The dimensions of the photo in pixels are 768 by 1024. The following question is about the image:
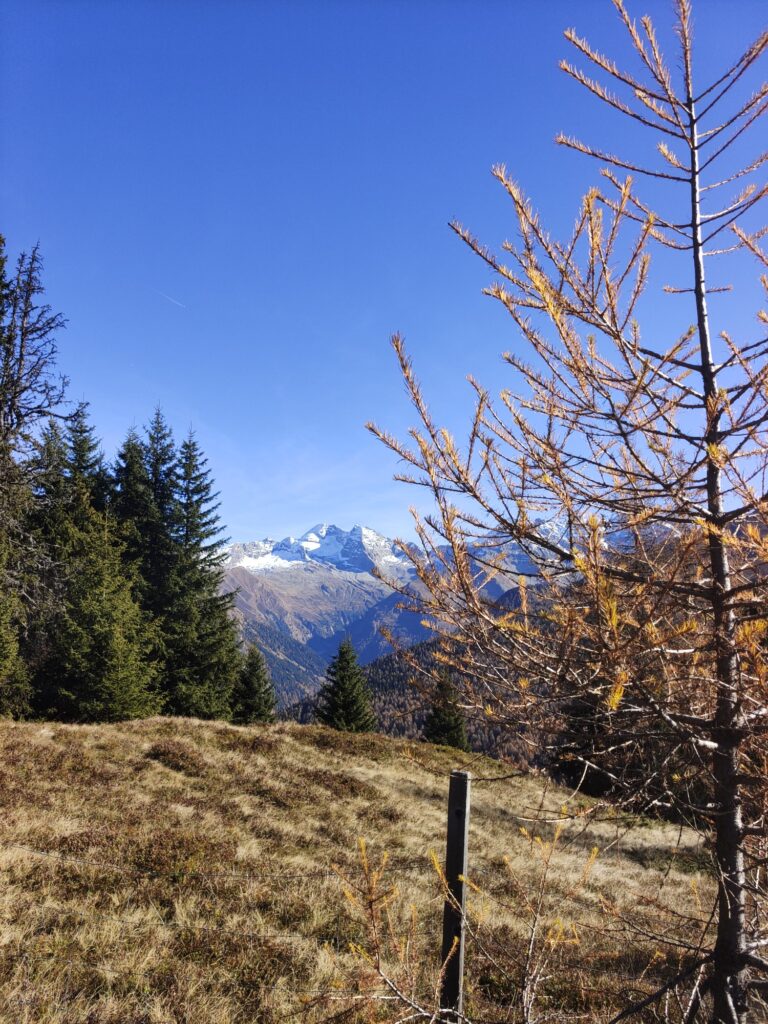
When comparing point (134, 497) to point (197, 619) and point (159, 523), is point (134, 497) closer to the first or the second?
point (159, 523)

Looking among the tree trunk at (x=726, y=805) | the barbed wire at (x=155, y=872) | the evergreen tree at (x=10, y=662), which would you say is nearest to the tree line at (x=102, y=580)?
the evergreen tree at (x=10, y=662)

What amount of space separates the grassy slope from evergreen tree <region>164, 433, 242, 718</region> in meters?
11.8

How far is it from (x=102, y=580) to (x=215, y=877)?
16034 millimetres

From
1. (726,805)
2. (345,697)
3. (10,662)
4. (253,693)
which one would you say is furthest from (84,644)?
(726,805)

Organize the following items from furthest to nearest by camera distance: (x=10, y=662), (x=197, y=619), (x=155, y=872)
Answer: (x=197, y=619) → (x=10, y=662) → (x=155, y=872)

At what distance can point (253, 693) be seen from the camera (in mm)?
→ 31484

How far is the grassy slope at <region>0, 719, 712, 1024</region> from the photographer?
14.4 ft

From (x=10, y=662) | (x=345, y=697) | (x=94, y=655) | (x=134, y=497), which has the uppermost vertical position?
(x=134, y=497)

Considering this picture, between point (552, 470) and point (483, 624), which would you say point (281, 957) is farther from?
point (552, 470)

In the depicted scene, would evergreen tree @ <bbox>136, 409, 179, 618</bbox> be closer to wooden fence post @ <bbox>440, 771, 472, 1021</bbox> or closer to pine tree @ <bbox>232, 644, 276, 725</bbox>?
pine tree @ <bbox>232, 644, 276, 725</bbox>

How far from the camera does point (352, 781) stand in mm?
13547

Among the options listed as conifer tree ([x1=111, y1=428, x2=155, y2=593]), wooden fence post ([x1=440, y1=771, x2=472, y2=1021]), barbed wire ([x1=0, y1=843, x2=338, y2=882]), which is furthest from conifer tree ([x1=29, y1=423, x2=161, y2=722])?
wooden fence post ([x1=440, y1=771, x2=472, y2=1021])

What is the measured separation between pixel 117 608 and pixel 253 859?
1440 centimetres

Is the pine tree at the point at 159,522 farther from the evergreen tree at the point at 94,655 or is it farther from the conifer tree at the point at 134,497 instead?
the evergreen tree at the point at 94,655
